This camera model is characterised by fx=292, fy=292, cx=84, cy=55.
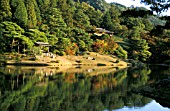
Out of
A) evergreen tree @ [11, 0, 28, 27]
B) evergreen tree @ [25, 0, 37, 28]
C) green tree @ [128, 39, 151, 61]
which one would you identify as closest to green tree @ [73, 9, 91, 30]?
green tree @ [128, 39, 151, 61]

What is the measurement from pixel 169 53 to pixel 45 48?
29.5 metres

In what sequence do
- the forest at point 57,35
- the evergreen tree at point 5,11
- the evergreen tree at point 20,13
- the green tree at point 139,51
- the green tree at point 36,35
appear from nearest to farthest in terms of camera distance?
the forest at point 57,35 < the green tree at point 36,35 < the evergreen tree at point 20,13 < the evergreen tree at point 5,11 < the green tree at point 139,51

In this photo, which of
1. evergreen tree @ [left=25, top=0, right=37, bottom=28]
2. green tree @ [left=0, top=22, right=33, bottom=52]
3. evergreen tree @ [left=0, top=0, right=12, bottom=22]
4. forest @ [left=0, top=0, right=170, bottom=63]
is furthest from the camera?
evergreen tree @ [left=25, top=0, right=37, bottom=28]

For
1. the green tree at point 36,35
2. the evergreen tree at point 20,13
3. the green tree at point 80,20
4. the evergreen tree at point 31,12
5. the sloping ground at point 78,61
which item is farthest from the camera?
the green tree at point 80,20

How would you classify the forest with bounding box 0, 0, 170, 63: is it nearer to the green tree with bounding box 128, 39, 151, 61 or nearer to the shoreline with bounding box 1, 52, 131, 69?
the green tree with bounding box 128, 39, 151, 61

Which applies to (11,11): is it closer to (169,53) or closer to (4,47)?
(4,47)

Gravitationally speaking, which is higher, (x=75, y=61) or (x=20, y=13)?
(x=20, y=13)

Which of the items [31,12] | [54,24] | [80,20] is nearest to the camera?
[31,12]

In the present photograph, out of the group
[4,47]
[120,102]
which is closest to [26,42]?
[4,47]

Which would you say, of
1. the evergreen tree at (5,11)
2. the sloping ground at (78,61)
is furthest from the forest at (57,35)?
the sloping ground at (78,61)

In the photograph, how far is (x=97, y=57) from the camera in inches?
2365

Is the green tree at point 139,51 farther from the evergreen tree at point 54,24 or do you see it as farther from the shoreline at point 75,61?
the evergreen tree at point 54,24

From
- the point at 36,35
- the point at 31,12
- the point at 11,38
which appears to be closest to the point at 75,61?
the point at 36,35

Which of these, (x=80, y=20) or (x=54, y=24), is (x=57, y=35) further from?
(x=80, y=20)
